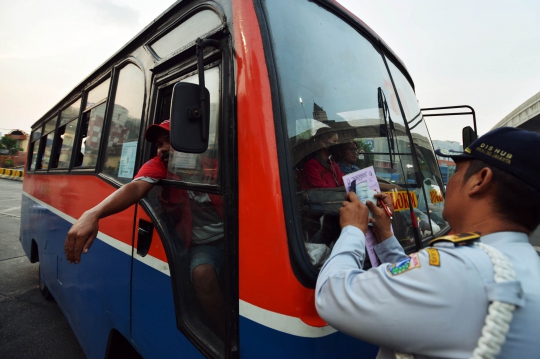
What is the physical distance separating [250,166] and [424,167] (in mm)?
1329

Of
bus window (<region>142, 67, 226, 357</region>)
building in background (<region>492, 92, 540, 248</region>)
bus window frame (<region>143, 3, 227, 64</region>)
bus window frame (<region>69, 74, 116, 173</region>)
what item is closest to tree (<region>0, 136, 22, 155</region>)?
bus window frame (<region>69, 74, 116, 173</region>)

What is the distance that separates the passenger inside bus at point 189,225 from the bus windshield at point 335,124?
42 centimetres

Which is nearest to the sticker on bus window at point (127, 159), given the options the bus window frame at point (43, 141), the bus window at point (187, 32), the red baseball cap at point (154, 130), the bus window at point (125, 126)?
the bus window at point (125, 126)

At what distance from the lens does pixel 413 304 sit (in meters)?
0.82

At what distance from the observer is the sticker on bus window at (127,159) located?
2.07 meters

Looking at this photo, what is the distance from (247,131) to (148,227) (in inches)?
34.8

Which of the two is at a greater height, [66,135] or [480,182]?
[66,135]

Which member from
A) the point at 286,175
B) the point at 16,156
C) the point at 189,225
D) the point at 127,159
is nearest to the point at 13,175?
the point at 16,156

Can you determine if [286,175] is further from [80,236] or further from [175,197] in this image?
[80,236]

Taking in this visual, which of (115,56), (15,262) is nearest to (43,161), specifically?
(15,262)

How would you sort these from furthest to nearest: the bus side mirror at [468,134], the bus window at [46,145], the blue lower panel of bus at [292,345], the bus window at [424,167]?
the bus window at [46,145], the bus side mirror at [468,134], the bus window at [424,167], the blue lower panel of bus at [292,345]

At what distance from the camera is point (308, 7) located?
5.32 ft

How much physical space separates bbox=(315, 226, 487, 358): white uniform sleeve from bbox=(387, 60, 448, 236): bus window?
900mm

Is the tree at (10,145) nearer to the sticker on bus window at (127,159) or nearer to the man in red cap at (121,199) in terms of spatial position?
the sticker on bus window at (127,159)
